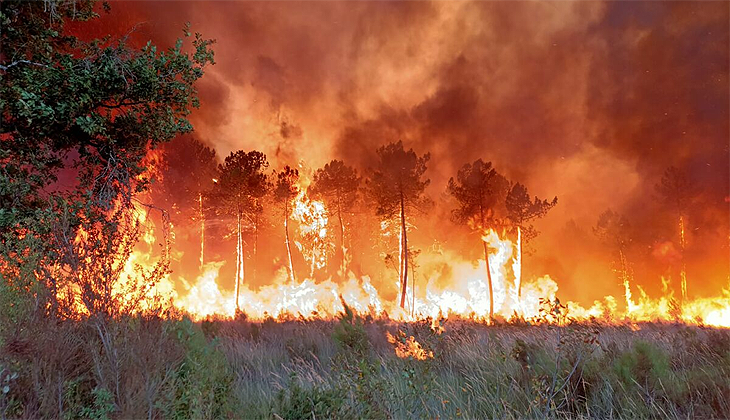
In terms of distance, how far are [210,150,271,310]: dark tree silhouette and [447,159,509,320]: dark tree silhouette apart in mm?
14866

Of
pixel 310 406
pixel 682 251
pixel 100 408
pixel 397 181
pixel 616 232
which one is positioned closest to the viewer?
pixel 100 408

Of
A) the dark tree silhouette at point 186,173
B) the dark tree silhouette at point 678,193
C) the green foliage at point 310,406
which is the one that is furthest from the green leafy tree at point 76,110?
the dark tree silhouette at point 678,193

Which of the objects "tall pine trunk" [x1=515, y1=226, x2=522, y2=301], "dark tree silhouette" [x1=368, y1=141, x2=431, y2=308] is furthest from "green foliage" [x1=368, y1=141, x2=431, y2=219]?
"tall pine trunk" [x1=515, y1=226, x2=522, y2=301]

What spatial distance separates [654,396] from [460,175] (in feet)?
86.5

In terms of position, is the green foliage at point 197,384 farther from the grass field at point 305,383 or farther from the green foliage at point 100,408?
the green foliage at point 100,408

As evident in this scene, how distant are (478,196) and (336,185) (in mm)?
12615

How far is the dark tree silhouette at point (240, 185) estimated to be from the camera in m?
29.6

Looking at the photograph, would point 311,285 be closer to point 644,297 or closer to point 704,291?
point 644,297

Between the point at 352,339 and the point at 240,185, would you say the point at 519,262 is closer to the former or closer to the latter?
the point at 240,185

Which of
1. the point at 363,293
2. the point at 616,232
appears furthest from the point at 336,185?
the point at 616,232

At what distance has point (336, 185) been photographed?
117 ft

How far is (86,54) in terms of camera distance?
944 cm

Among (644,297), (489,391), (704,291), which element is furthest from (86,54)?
(704,291)

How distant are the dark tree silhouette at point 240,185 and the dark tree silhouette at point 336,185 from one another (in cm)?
532
